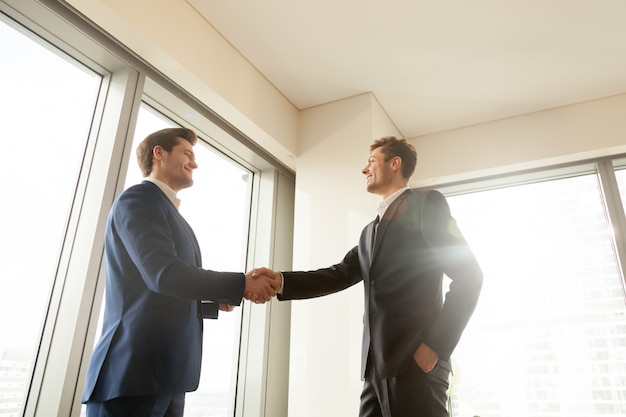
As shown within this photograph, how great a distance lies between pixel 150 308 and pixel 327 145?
2.15m

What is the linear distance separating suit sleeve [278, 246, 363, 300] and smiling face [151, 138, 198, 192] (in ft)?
1.86

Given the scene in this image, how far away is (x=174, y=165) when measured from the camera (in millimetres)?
1588

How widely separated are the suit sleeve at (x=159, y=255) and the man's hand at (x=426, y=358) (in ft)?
1.89

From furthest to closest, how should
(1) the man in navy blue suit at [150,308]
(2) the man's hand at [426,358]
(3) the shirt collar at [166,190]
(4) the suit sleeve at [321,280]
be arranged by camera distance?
(4) the suit sleeve at [321,280]
(3) the shirt collar at [166,190]
(2) the man's hand at [426,358]
(1) the man in navy blue suit at [150,308]

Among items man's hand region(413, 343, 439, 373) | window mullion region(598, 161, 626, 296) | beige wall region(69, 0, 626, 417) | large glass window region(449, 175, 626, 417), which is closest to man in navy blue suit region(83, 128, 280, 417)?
man's hand region(413, 343, 439, 373)

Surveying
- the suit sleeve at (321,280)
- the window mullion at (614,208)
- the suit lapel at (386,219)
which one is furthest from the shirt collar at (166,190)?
the window mullion at (614,208)

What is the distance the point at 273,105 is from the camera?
3029 millimetres

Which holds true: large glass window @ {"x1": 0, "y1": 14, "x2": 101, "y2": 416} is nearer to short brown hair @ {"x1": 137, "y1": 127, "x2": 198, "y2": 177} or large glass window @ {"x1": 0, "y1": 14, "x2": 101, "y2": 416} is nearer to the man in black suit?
short brown hair @ {"x1": 137, "y1": 127, "x2": 198, "y2": 177}

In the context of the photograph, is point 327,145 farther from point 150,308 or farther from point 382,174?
point 150,308

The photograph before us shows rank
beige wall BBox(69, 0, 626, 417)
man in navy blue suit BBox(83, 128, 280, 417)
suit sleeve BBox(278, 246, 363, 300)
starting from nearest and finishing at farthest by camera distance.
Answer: man in navy blue suit BBox(83, 128, 280, 417) < suit sleeve BBox(278, 246, 363, 300) < beige wall BBox(69, 0, 626, 417)

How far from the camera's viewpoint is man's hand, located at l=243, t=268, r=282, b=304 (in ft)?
5.07

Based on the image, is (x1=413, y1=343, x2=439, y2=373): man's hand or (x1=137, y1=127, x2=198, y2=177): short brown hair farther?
(x1=137, y1=127, x2=198, y2=177): short brown hair

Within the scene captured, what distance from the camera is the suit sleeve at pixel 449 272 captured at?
1.35 metres

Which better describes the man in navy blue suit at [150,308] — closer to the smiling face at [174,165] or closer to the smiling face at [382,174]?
the smiling face at [174,165]
